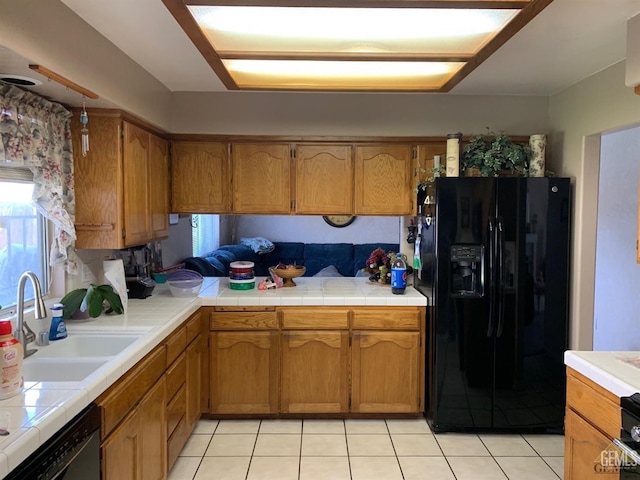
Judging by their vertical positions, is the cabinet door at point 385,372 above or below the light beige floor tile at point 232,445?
above

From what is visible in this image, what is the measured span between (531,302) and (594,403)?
1.27 metres

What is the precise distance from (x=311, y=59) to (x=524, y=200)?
1574 mm

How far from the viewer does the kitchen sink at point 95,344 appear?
2230mm

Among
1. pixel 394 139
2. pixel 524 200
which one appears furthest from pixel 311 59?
pixel 524 200

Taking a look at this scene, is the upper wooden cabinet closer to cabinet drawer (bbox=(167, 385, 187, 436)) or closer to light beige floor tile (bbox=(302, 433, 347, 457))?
cabinet drawer (bbox=(167, 385, 187, 436))

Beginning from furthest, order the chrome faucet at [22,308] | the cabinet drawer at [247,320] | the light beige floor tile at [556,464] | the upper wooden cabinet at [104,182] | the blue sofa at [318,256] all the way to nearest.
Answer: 1. the blue sofa at [318,256]
2. the cabinet drawer at [247,320]
3. the light beige floor tile at [556,464]
4. the upper wooden cabinet at [104,182]
5. the chrome faucet at [22,308]

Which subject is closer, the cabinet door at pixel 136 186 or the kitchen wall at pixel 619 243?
the cabinet door at pixel 136 186

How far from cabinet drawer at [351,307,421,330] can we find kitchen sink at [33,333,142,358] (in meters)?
1.44

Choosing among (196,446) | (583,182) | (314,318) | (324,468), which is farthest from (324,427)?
(583,182)

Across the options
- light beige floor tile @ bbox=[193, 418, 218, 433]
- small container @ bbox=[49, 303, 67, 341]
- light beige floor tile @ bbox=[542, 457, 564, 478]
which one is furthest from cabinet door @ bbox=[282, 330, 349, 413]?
small container @ bbox=[49, 303, 67, 341]

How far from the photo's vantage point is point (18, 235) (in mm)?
2336

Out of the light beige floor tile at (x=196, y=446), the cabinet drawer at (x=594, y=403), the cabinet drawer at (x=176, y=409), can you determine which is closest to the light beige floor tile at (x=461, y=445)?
the cabinet drawer at (x=594, y=403)

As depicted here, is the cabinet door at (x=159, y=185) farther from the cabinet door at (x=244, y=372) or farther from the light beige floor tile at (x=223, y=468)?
the light beige floor tile at (x=223, y=468)

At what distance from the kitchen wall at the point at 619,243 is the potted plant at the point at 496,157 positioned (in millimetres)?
1099
